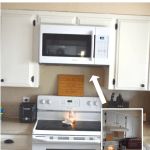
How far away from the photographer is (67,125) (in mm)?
2809

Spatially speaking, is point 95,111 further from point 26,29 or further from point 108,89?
point 26,29

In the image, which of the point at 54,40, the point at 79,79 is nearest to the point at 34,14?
the point at 54,40

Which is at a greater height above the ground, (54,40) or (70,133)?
(54,40)

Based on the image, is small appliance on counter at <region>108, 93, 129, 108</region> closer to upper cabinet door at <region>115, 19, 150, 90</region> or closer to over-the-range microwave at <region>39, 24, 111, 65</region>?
upper cabinet door at <region>115, 19, 150, 90</region>

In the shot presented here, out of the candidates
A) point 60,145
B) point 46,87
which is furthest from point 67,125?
point 46,87

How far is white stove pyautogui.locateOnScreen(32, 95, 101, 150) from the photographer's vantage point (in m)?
2.53

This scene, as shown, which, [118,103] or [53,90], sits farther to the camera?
[53,90]

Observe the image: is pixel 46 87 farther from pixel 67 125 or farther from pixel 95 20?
pixel 95 20

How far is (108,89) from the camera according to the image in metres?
3.13

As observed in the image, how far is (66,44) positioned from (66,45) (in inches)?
0.4

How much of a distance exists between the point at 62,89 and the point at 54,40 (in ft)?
2.04

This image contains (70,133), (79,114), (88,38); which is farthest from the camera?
(79,114)

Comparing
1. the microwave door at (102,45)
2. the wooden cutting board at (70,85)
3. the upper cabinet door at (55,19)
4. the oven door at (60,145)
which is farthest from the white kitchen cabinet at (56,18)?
the oven door at (60,145)

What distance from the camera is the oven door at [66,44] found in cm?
278
